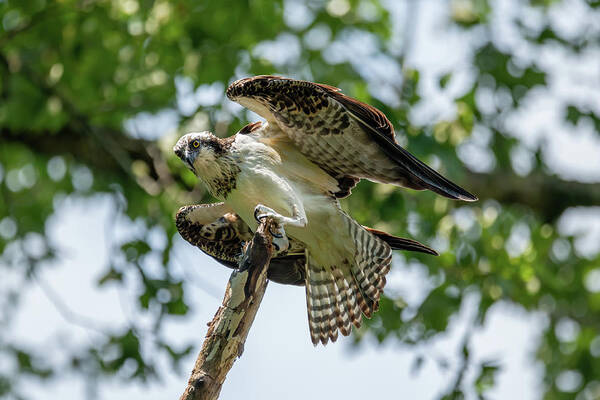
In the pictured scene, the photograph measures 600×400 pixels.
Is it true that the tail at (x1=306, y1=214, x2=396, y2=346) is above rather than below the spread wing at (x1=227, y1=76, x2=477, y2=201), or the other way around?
below

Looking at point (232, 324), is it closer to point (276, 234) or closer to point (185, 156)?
point (276, 234)

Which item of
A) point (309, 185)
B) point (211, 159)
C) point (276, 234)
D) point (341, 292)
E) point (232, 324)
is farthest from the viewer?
point (341, 292)

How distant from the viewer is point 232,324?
3.96 meters

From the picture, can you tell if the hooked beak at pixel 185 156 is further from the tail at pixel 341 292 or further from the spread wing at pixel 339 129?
the tail at pixel 341 292

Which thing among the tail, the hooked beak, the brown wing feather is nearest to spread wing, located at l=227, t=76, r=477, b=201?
the hooked beak

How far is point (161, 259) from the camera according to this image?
23.2 feet

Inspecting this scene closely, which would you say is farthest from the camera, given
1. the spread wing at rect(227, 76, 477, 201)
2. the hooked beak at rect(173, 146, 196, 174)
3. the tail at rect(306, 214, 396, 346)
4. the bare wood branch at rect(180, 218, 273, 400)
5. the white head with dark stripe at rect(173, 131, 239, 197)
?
the tail at rect(306, 214, 396, 346)

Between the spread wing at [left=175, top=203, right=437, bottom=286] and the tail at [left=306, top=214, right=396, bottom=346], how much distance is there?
6.5 inches

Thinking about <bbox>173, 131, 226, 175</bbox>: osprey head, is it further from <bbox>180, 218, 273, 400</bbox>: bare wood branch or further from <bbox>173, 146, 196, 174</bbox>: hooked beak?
<bbox>180, 218, 273, 400</bbox>: bare wood branch

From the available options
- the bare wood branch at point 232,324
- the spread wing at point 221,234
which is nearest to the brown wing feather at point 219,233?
the spread wing at point 221,234

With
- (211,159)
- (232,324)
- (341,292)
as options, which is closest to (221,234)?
(211,159)

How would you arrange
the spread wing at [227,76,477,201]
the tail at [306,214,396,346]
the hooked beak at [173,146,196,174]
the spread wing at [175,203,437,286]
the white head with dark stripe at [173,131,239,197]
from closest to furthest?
the spread wing at [227,76,477,201] → the white head with dark stripe at [173,131,239,197] → the hooked beak at [173,146,196,174] → the tail at [306,214,396,346] → the spread wing at [175,203,437,286]

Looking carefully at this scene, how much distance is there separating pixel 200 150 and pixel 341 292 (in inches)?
50.3

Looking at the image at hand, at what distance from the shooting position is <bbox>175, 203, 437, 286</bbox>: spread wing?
205 inches
